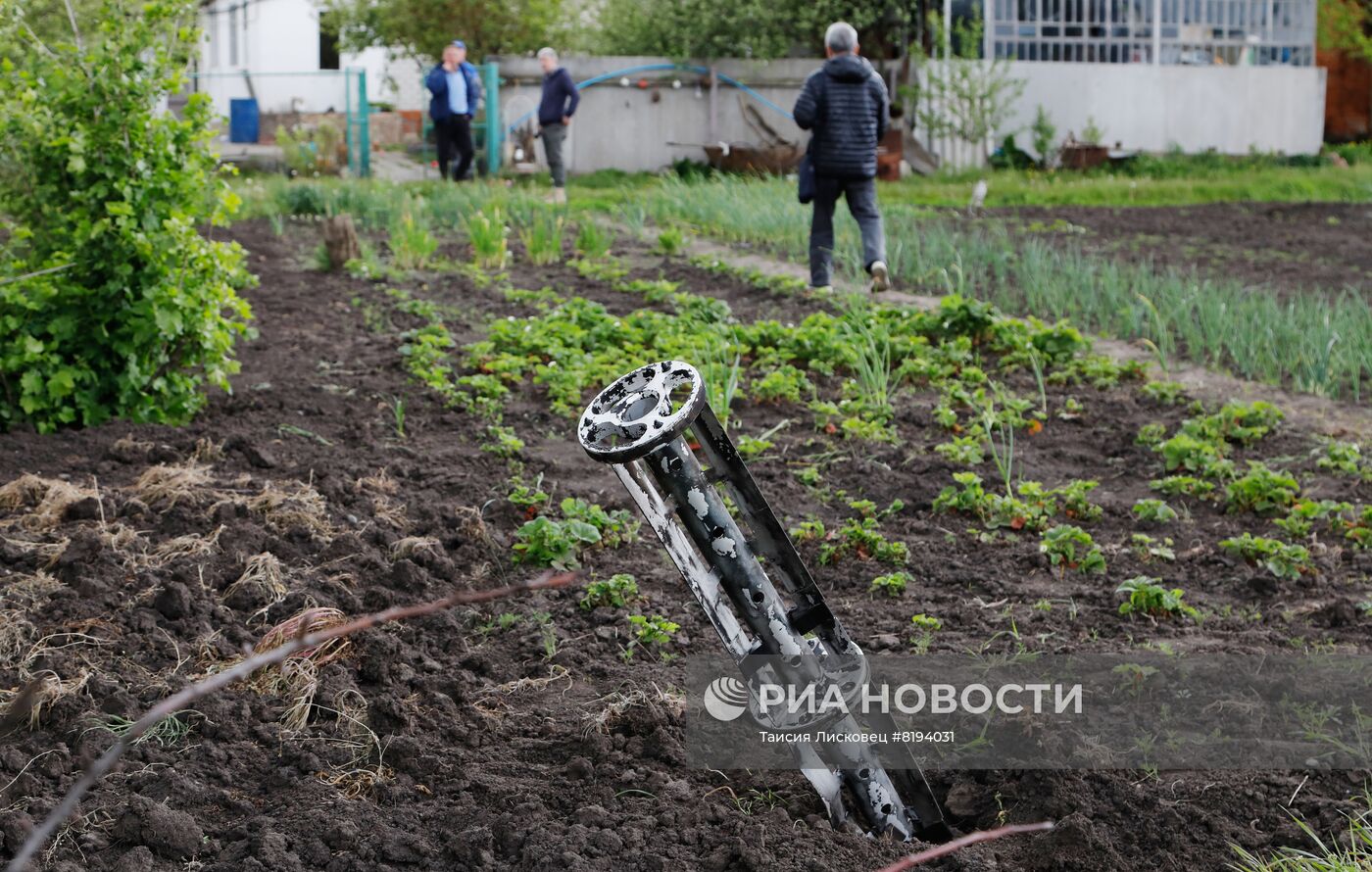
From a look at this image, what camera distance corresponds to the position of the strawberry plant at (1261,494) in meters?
4.74

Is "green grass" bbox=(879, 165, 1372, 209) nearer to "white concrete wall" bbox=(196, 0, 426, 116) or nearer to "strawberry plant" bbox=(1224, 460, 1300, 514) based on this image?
"strawberry plant" bbox=(1224, 460, 1300, 514)

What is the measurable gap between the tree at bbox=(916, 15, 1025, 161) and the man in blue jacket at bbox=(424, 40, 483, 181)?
20.0 feet

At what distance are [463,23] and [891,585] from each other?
19.4 meters

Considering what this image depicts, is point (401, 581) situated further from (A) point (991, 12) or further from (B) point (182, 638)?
(A) point (991, 12)

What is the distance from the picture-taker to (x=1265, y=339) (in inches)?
266

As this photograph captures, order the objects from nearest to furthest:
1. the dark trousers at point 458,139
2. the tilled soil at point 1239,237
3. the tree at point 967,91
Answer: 1. the tilled soil at point 1239,237
2. the dark trousers at point 458,139
3. the tree at point 967,91

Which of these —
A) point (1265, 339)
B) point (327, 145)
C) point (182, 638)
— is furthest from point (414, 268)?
point (327, 145)

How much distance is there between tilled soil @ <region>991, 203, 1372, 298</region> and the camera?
389 inches

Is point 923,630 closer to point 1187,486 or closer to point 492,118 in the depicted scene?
point 1187,486

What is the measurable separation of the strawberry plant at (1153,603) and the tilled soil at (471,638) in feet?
0.21

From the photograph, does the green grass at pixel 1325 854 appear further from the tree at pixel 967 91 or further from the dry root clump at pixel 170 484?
the tree at pixel 967 91

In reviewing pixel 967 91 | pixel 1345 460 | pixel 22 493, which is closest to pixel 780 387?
pixel 1345 460

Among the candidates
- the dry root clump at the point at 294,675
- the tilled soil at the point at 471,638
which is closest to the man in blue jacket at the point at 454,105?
the tilled soil at the point at 471,638

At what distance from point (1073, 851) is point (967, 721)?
1.94ft
